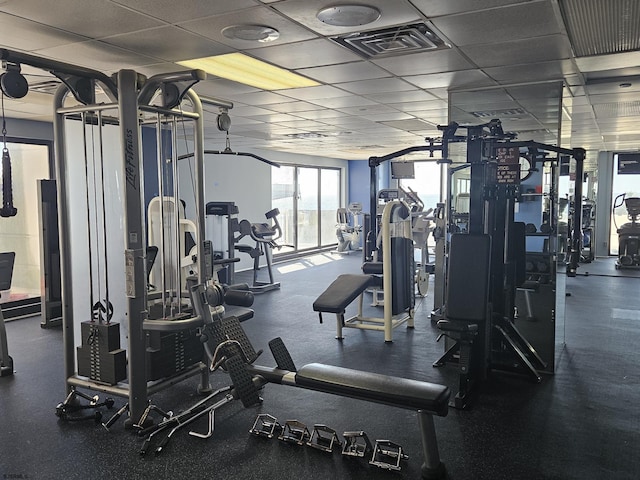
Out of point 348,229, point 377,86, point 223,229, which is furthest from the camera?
point 348,229

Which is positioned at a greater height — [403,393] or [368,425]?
[403,393]

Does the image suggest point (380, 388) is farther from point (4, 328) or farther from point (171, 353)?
point (4, 328)

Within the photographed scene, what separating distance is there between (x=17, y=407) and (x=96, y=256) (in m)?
1.06

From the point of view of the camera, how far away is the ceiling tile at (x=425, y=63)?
11.0 feet

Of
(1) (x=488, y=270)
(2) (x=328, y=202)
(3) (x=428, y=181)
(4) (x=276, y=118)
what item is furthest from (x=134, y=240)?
(3) (x=428, y=181)

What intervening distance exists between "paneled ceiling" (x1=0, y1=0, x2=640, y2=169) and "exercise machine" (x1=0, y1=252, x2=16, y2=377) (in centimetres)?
143

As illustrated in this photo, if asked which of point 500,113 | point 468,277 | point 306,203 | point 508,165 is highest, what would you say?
point 500,113

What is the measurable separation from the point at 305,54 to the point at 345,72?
57cm

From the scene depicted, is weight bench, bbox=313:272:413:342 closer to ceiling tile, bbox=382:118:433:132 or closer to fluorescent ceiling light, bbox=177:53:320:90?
fluorescent ceiling light, bbox=177:53:320:90

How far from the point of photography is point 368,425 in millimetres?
3012

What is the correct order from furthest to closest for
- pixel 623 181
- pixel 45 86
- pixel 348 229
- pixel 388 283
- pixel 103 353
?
pixel 348 229
pixel 623 181
pixel 388 283
pixel 45 86
pixel 103 353

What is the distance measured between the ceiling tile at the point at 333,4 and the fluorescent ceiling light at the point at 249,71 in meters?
0.81

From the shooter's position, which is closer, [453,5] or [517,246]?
[453,5]

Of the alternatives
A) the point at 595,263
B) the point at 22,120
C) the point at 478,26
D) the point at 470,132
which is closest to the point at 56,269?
the point at 22,120
